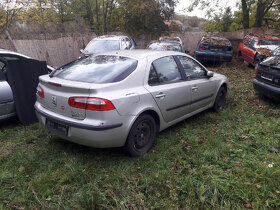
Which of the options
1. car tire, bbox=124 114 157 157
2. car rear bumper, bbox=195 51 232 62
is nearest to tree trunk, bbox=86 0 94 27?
car rear bumper, bbox=195 51 232 62

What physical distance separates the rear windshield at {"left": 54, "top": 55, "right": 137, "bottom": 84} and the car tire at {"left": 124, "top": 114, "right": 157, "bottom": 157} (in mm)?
702

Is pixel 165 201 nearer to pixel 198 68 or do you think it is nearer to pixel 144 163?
pixel 144 163

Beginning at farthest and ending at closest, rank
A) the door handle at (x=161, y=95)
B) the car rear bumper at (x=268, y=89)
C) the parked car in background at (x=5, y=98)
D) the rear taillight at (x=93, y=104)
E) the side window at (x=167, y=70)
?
the car rear bumper at (x=268, y=89)
the parked car in background at (x=5, y=98)
the side window at (x=167, y=70)
the door handle at (x=161, y=95)
the rear taillight at (x=93, y=104)

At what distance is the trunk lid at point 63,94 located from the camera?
2.77 m

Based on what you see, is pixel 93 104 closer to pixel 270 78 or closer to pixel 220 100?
pixel 220 100

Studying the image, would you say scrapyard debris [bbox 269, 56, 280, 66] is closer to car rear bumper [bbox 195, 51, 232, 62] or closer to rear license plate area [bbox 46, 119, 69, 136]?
rear license plate area [bbox 46, 119, 69, 136]

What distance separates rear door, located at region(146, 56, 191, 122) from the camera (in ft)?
11.2

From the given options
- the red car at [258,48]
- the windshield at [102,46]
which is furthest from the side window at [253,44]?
the windshield at [102,46]

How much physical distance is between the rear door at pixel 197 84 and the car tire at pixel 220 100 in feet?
1.30

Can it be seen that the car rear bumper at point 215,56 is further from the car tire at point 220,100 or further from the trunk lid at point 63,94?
the trunk lid at point 63,94

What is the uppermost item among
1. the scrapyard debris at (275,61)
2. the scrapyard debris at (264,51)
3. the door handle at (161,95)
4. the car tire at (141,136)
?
the scrapyard debris at (264,51)

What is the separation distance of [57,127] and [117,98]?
0.99 metres

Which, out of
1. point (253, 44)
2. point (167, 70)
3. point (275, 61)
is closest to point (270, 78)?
point (275, 61)

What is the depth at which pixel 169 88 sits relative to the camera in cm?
357
